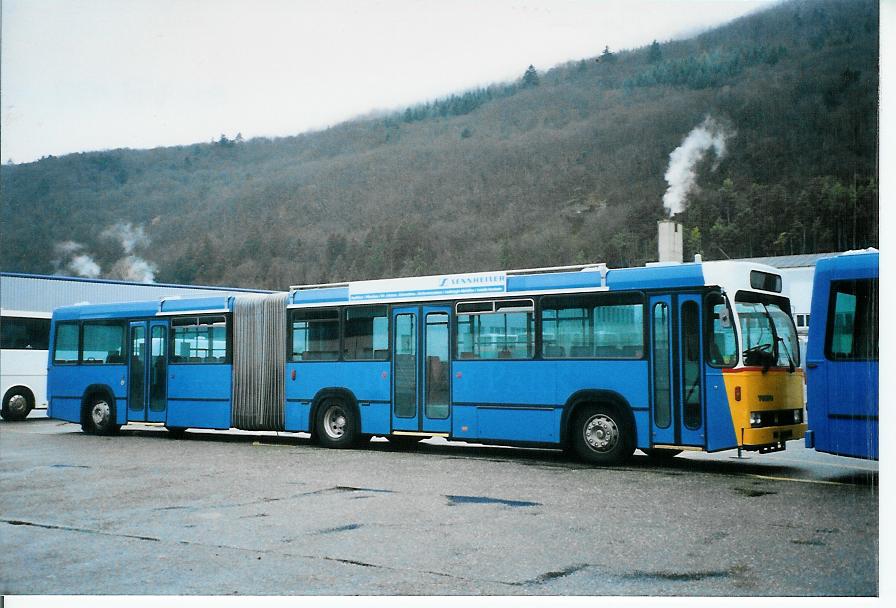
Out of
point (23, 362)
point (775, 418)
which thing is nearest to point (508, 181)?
point (23, 362)

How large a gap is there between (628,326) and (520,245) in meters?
8.82

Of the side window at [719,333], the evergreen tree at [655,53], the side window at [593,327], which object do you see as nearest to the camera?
the side window at [719,333]

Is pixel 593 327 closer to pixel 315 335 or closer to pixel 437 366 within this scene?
pixel 437 366

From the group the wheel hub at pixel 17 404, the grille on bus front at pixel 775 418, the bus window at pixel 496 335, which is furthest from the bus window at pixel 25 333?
the grille on bus front at pixel 775 418

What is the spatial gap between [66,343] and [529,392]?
382 inches

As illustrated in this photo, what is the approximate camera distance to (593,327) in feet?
35.6

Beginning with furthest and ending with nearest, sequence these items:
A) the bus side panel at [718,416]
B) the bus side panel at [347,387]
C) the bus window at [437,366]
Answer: the bus side panel at [347,387] → the bus window at [437,366] → the bus side panel at [718,416]

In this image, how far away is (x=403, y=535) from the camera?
272 inches

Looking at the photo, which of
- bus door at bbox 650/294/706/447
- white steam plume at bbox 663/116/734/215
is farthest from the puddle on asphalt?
white steam plume at bbox 663/116/734/215

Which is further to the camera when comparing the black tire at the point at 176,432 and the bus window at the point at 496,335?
the black tire at the point at 176,432

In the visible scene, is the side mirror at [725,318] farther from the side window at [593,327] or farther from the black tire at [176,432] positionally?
the black tire at [176,432]

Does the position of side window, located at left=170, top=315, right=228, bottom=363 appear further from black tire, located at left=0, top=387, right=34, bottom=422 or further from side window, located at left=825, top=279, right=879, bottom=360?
side window, located at left=825, top=279, right=879, bottom=360

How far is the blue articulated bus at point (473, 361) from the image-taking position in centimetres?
995

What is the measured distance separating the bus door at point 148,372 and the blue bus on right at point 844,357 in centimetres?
1059
